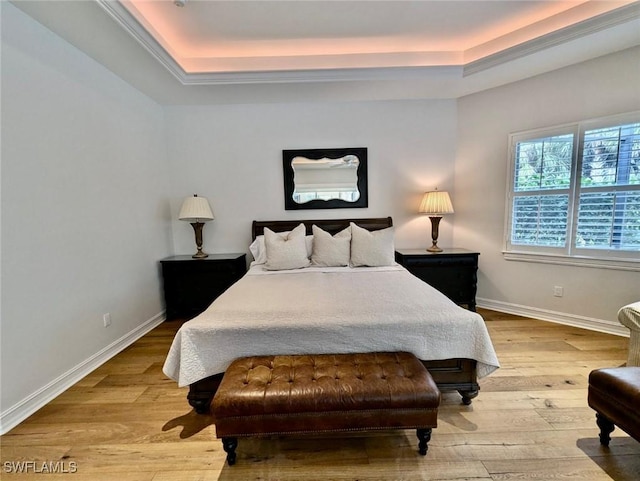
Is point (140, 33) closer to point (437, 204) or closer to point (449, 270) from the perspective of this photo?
point (437, 204)

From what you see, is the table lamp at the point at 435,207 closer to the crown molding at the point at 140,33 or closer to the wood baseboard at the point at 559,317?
the wood baseboard at the point at 559,317

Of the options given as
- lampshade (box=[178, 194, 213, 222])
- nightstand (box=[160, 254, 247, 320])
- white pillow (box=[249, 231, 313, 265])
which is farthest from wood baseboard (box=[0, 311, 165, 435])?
white pillow (box=[249, 231, 313, 265])

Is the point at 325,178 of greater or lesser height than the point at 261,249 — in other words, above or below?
above


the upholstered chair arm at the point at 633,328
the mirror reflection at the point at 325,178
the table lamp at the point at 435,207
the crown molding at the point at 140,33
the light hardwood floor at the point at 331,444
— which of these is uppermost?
the crown molding at the point at 140,33

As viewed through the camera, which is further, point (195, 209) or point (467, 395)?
point (195, 209)

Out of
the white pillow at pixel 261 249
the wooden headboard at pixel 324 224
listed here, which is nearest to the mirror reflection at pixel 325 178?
the wooden headboard at pixel 324 224

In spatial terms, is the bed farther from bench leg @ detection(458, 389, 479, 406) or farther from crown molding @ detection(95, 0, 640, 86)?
crown molding @ detection(95, 0, 640, 86)

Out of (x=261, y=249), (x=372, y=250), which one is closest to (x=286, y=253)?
(x=261, y=249)

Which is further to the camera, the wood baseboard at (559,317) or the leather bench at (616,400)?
the wood baseboard at (559,317)

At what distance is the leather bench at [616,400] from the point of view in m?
1.34

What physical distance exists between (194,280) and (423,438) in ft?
9.45

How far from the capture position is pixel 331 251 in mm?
3143

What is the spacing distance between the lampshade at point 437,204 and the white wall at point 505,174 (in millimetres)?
424

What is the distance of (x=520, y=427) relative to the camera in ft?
5.54
